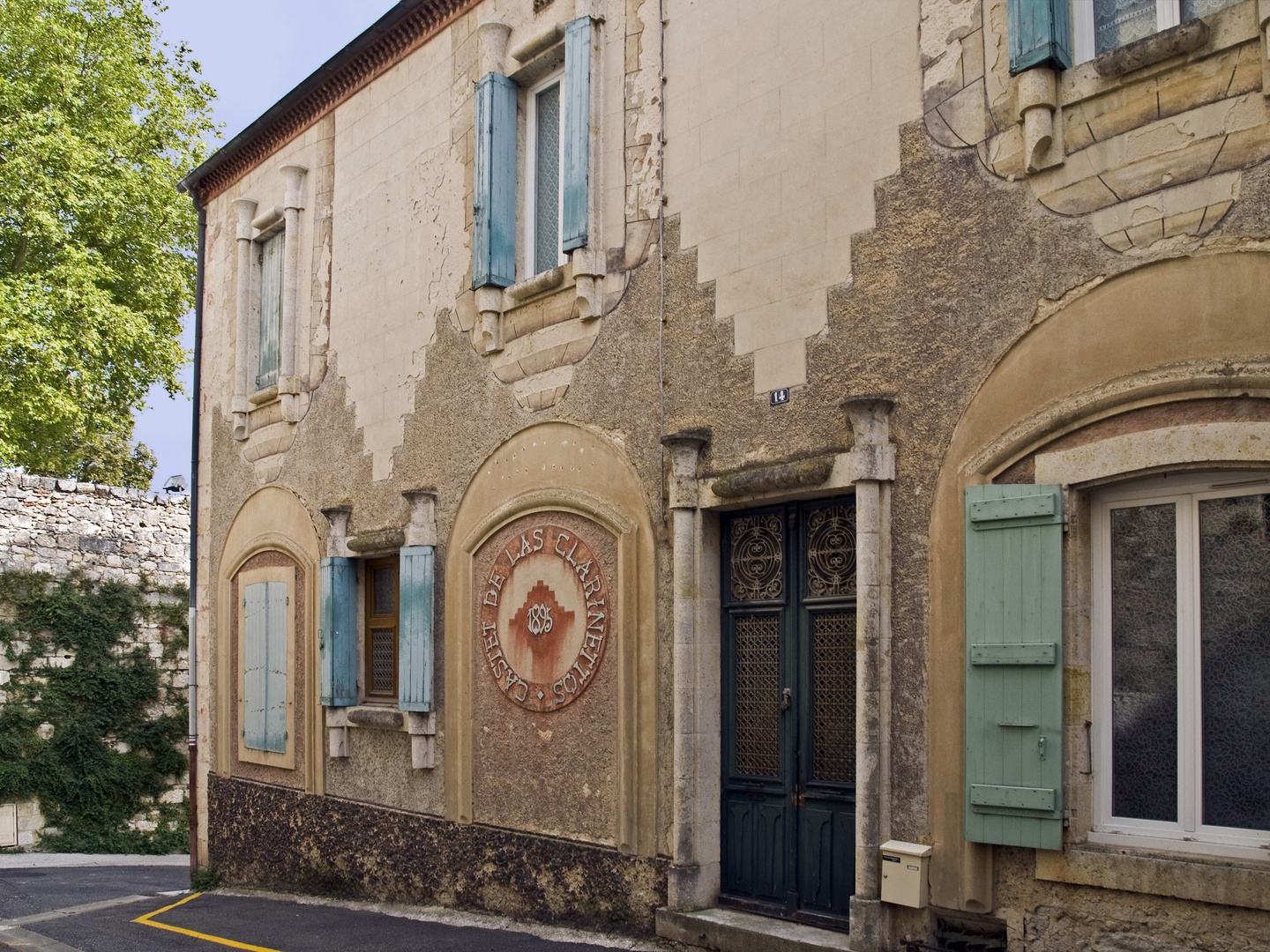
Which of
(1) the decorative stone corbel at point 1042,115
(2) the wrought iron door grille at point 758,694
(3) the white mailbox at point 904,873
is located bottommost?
(3) the white mailbox at point 904,873

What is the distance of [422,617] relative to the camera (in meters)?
9.27

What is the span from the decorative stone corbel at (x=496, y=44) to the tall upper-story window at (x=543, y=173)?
0.30 metres

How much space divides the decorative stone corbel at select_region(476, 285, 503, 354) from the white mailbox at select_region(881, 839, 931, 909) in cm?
469

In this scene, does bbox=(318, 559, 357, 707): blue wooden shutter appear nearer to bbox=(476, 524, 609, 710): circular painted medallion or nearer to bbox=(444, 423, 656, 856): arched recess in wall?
bbox=(444, 423, 656, 856): arched recess in wall

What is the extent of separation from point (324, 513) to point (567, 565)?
348 centimetres

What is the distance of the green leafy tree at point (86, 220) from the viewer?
1839cm

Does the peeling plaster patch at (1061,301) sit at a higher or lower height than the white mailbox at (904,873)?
higher

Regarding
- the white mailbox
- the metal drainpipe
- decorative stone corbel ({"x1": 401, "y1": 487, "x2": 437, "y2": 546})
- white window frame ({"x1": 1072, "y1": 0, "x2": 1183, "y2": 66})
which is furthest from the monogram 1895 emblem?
the metal drainpipe

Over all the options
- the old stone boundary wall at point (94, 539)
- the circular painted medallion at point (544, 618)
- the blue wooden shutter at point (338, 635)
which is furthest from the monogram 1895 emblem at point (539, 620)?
the old stone boundary wall at point (94, 539)

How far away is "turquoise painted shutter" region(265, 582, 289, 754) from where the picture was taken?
11.4 m

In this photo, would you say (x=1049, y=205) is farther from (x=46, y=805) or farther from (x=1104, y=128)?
(x=46, y=805)

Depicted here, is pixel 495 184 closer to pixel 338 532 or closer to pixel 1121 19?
pixel 338 532

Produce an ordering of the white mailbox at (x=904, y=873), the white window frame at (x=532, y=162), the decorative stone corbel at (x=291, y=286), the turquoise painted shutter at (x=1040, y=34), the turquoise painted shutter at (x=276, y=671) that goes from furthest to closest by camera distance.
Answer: the decorative stone corbel at (x=291, y=286)
the turquoise painted shutter at (x=276, y=671)
the white window frame at (x=532, y=162)
the white mailbox at (x=904, y=873)
the turquoise painted shutter at (x=1040, y=34)

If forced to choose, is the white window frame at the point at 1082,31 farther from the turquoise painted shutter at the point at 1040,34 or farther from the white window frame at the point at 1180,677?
the white window frame at the point at 1180,677
